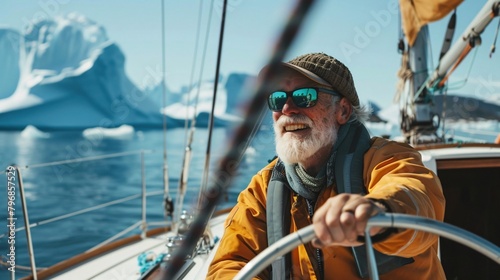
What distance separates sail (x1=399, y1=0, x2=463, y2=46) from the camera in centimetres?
345

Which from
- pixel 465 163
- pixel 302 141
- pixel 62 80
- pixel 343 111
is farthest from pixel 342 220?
pixel 62 80

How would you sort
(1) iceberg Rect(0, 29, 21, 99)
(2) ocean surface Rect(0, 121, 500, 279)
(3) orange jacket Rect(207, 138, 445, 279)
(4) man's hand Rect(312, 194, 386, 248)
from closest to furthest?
(4) man's hand Rect(312, 194, 386, 248)
(3) orange jacket Rect(207, 138, 445, 279)
(2) ocean surface Rect(0, 121, 500, 279)
(1) iceberg Rect(0, 29, 21, 99)

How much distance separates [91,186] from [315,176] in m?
13.8

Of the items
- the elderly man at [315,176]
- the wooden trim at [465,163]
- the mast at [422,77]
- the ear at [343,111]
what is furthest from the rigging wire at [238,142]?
the mast at [422,77]

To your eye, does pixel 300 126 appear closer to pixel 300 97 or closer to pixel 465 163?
pixel 300 97

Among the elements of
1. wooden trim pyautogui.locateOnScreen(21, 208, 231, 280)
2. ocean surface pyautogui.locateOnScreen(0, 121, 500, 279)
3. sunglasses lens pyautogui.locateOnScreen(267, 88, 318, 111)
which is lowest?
ocean surface pyautogui.locateOnScreen(0, 121, 500, 279)

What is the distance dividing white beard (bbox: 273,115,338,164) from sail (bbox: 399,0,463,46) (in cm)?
266

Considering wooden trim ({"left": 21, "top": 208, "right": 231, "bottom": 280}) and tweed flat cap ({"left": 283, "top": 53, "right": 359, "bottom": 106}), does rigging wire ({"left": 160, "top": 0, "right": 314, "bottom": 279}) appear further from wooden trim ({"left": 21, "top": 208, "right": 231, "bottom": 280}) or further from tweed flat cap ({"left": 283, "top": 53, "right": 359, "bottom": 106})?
wooden trim ({"left": 21, "top": 208, "right": 231, "bottom": 280})

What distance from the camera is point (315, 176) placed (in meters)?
1.25

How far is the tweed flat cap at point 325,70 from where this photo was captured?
1.23 meters

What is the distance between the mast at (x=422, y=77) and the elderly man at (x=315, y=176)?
8.06 feet

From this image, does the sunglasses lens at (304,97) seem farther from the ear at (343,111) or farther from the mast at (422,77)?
the mast at (422,77)

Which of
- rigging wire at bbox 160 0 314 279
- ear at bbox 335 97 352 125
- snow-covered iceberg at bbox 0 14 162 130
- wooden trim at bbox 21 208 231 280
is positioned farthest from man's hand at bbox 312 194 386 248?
snow-covered iceberg at bbox 0 14 162 130

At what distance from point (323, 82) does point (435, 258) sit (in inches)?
22.1
